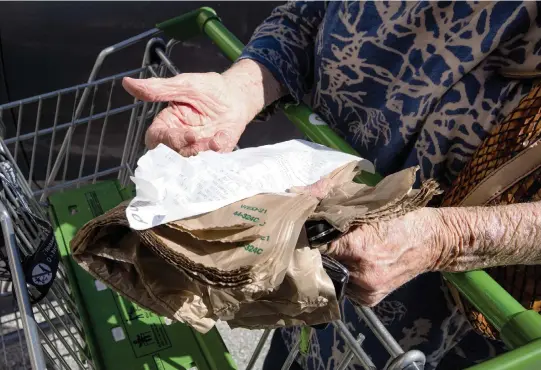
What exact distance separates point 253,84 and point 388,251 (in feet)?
1.64

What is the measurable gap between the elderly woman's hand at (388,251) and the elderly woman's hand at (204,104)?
333 mm

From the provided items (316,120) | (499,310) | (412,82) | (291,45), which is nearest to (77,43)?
(291,45)

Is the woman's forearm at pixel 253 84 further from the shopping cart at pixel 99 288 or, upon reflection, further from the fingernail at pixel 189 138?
the fingernail at pixel 189 138

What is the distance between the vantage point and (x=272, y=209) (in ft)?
2.26

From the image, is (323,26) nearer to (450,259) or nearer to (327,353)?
(450,259)

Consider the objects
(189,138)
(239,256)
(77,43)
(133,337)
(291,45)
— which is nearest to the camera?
(239,256)

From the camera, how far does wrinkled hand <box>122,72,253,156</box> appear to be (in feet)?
3.15

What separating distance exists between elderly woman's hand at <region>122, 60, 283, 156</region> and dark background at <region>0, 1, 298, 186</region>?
3.04 ft

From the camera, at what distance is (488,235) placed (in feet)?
2.61

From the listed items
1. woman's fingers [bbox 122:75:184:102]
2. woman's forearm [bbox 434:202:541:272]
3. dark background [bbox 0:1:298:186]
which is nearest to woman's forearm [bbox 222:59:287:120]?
woman's fingers [bbox 122:75:184:102]

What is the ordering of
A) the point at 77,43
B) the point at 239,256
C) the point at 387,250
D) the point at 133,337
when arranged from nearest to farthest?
the point at 239,256
the point at 387,250
the point at 133,337
the point at 77,43

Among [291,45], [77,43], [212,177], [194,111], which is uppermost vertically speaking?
[77,43]

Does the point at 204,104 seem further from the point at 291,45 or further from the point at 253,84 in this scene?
the point at 291,45

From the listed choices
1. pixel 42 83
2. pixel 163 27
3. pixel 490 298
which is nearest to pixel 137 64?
pixel 42 83
